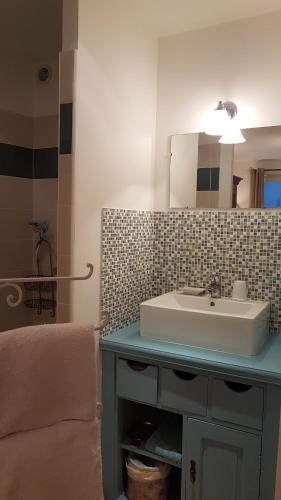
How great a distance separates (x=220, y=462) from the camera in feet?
5.25

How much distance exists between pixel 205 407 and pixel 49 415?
70cm

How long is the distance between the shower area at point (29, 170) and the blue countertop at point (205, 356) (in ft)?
2.53

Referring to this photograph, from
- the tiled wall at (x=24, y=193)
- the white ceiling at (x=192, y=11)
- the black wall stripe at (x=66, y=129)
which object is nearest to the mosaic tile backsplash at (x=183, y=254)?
the black wall stripe at (x=66, y=129)

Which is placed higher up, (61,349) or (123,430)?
(61,349)

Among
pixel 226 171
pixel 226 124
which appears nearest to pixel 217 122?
pixel 226 124

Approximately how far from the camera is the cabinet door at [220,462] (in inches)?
60.4

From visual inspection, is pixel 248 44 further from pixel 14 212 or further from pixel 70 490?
pixel 70 490

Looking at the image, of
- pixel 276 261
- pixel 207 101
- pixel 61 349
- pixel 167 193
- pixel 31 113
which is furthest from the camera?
pixel 31 113

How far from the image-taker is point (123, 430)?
1.90 metres

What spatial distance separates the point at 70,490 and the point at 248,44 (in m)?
2.10

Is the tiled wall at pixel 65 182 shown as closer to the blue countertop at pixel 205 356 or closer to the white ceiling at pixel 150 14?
the blue countertop at pixel 205 356

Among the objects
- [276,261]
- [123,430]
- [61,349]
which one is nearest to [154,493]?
A: [123,430]

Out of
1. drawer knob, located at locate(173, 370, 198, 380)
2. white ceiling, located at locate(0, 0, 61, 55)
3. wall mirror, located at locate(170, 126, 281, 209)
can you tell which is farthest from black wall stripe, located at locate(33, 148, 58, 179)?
drawer knob, located at locate(173, 370, 198, 380)

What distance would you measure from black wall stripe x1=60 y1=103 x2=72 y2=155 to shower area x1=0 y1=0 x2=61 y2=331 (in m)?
0.81
